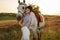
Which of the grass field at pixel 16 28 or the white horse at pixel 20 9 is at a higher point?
the white horse at pixel 20 9

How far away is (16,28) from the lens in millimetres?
1870

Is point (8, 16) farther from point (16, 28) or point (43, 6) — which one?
point (43, 6)

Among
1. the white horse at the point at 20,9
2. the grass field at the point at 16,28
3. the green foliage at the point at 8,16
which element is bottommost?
the grass field at the point at 16,28

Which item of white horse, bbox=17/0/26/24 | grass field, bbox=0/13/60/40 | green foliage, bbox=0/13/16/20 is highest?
white horse, bbox=17/0/26/24

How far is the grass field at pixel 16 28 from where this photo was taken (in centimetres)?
A: 185

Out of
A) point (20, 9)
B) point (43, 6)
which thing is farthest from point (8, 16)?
point (43, 6)

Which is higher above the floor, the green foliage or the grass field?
the green foliage

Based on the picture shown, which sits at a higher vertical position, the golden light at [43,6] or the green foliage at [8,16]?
the golden light at [43,6]

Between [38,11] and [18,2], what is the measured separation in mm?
266

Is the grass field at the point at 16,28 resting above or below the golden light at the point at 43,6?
below

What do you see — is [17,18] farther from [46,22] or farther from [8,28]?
[46,22]

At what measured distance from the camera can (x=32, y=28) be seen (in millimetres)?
1902

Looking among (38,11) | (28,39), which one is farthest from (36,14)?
(28,39)

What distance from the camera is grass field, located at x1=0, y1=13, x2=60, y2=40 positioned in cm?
185
